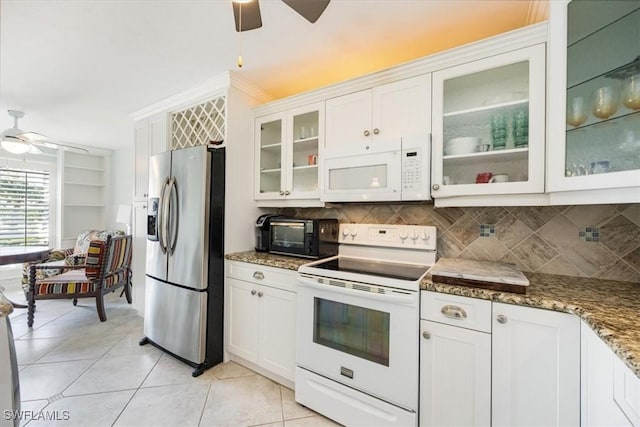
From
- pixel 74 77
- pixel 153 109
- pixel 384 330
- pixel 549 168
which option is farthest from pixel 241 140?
pixel 549 168

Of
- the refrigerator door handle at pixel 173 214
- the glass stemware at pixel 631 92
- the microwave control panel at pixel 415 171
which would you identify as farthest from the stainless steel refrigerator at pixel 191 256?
the glass stemware at pixel 631 92

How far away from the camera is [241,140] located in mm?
2377

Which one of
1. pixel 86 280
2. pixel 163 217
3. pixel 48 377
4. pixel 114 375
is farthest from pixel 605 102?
pixel 86 280

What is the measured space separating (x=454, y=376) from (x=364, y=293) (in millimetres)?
564

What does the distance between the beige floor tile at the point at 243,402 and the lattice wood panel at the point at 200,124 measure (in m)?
1.93

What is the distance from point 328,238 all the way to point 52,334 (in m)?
3.03

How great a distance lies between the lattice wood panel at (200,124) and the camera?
2.41m

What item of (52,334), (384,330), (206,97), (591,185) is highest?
(206,97)

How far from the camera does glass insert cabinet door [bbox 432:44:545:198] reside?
139 cm

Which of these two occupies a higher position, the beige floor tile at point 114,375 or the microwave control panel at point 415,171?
the microwave control panel at point 415,171

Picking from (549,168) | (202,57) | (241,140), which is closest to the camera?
(549,168)

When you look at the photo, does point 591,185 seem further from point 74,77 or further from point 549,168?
point 74,77

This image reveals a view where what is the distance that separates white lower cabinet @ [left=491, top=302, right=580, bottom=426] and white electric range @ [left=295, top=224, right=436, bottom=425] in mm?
358

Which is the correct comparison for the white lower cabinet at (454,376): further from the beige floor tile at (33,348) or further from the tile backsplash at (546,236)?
the beige floor tile at (33,348)
